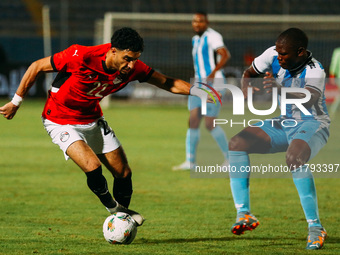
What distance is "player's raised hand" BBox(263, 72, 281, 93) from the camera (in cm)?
508

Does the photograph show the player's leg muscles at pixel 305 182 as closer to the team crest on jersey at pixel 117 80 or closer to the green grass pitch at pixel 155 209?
the green grass pitch at pixel 155 209

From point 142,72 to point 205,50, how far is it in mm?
4875

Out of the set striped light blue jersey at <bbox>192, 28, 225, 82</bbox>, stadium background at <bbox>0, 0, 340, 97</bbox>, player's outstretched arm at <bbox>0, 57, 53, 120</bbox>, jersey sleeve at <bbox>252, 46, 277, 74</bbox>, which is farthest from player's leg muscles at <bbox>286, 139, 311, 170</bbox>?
stadium background at <bbox>0, 0, 340, 97</bbox>

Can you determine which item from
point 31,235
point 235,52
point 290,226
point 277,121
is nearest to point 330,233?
point 290,226

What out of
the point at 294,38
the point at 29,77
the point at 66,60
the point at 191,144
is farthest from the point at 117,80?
the point at 191,144

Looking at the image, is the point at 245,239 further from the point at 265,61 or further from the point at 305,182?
the point at 265,61

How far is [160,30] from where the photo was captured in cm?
2491

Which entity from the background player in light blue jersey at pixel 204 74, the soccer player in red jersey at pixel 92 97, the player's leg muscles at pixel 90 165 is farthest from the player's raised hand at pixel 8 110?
the background player in light blue jersey at pixel 204 74

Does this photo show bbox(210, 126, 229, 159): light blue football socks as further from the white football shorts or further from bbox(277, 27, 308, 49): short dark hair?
bbox(277, 27, 308, 49): short dark hair

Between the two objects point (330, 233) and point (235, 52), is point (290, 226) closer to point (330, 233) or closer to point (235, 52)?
point (330, 233)

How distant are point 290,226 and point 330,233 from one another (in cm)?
44

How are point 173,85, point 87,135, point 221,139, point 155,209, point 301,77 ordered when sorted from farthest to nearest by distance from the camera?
point 221,139 → point 155,209 → point 173,85 → point 87,135 → point 301,77

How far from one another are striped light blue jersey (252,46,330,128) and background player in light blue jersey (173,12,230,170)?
3.97m

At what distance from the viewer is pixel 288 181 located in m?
8.85
